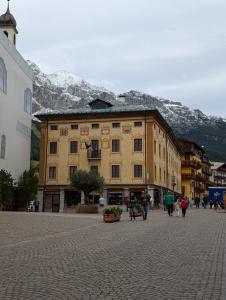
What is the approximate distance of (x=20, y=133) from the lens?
53.8 m

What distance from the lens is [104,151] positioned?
56.9m

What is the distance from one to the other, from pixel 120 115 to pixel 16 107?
12.4m

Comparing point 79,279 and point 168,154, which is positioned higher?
point 168,154

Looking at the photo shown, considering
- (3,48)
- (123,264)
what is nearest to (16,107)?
(3,48)

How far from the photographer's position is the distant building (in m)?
144

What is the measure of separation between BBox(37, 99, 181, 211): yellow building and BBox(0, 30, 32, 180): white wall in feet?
11.8

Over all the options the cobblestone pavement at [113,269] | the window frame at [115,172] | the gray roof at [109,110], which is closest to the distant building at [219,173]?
the gray roof at [109,110]

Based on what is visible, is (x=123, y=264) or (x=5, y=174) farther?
(x=5, y=174)

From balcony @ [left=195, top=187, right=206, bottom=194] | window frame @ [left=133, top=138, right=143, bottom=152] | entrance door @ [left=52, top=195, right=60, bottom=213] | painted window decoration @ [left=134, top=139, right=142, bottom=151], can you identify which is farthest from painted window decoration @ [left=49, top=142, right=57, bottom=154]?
balcony @ [left=195, top=187, right=206, bottom=194]

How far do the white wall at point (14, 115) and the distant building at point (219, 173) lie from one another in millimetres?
95235

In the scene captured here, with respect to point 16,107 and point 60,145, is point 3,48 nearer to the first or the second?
point 16,107

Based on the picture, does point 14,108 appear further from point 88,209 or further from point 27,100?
point 88,209

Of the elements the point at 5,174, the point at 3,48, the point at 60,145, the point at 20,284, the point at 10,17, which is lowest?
the point at 20,284

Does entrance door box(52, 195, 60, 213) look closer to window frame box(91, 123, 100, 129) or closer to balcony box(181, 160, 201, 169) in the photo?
window frame box(91, 123, 100, 129)
